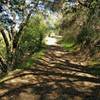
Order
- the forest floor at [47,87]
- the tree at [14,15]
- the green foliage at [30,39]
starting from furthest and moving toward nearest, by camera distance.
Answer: the green foliage at [30,39], the tree at [14,15], the forest floor at [47,87]

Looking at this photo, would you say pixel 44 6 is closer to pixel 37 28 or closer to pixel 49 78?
pixel 49 78

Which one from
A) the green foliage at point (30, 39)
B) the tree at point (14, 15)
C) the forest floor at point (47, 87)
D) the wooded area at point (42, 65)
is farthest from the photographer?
the green foliage at point (30, 39)

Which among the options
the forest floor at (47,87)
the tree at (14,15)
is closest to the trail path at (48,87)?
the forest floor at (47,87)

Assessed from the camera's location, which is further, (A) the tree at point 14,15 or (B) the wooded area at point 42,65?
(A) the tree at point 14,15

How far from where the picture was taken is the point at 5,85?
12219mm

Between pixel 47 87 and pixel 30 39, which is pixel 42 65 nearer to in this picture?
pixel 47 87

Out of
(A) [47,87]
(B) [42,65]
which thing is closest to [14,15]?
(B) [42,65]

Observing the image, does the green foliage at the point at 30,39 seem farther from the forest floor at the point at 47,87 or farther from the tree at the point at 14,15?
the forest floor at the point at 47,87

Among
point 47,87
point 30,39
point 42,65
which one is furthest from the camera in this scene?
point 30,39

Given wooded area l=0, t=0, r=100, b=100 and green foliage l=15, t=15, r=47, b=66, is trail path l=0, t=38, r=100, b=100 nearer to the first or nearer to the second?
wooded area l=0, t=0, r=100, b=100

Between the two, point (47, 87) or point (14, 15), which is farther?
point (14, 15)

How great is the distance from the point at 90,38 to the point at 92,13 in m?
2.12

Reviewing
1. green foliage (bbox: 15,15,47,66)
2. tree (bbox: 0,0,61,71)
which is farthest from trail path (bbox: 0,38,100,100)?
green foliage (bbox: 15,15,47,66)

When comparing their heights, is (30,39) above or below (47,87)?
below
